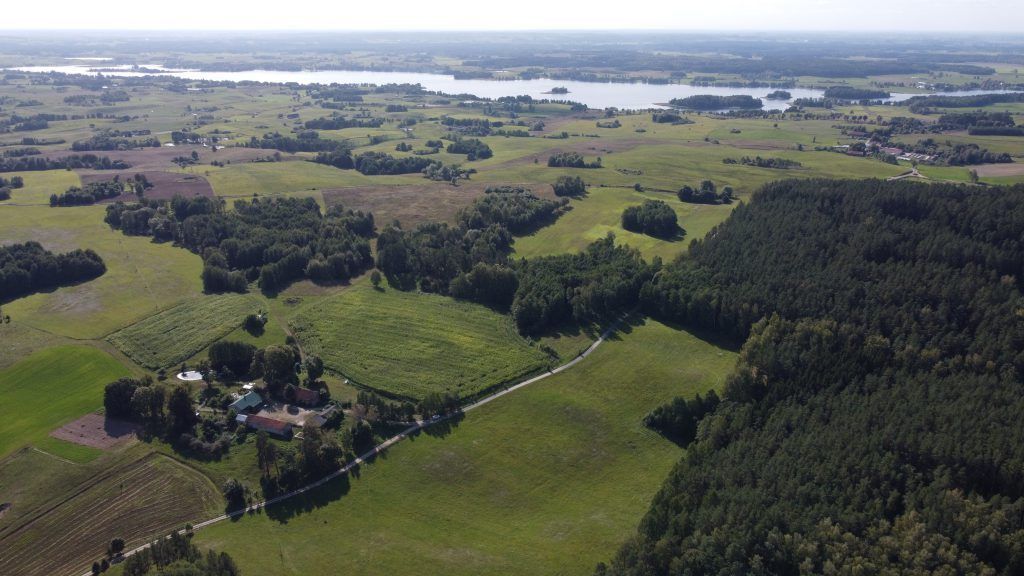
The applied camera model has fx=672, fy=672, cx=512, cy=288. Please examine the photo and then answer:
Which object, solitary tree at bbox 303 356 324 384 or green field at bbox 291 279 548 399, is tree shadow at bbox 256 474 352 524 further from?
solitary tree at bbox 303 356 324 384

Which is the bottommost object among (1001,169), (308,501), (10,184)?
(308,501)

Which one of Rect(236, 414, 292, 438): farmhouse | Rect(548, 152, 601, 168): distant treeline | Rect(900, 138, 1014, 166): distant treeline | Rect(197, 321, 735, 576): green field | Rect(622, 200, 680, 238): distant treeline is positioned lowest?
Rect(197, 321, 735, 576): green field

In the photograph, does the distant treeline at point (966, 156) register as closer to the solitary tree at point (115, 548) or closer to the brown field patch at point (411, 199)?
the brown field patch at point (411, 199)

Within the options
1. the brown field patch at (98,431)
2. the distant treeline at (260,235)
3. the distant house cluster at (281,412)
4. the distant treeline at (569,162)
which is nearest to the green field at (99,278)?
the distant treeline at (260,235)

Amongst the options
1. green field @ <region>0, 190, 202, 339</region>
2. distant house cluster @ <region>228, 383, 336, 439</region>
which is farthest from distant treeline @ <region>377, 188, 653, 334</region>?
green field @ <region>0, 190, 202, 339</region>

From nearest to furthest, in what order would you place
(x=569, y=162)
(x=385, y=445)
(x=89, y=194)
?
(x=385, y=445)
(x=89, y=194)
(x=569, y=162)

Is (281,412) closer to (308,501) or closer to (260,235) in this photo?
(308,501)

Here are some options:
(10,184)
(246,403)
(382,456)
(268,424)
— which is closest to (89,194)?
(10,184)
